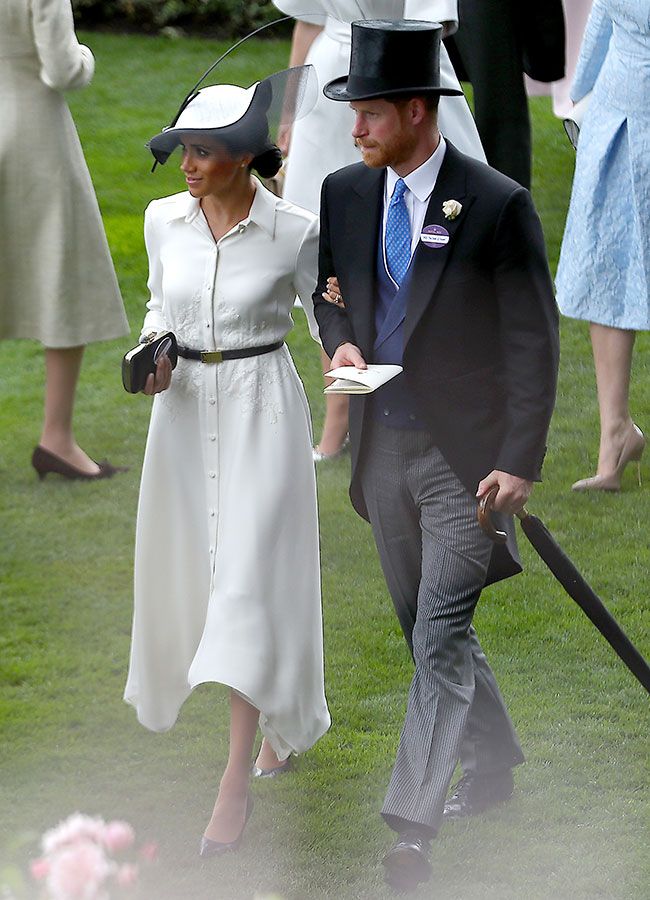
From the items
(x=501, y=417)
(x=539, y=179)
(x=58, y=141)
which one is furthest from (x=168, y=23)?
(x=501, y=417)

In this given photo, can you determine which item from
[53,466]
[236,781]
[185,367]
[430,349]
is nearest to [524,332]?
[430,349]

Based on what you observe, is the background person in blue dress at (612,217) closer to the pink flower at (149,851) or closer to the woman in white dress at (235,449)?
the woman in white dress at (235,449)

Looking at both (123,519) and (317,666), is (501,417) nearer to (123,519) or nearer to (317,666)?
(317,666)

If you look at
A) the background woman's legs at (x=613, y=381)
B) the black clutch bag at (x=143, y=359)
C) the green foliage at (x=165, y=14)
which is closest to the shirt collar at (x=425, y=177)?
the black clutch bag at (x=143, y=359)

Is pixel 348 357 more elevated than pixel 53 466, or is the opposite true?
pixel 348 357

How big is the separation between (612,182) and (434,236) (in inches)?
79.8

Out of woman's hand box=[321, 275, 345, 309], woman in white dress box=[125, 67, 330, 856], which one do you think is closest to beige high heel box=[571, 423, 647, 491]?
woman in white dress box=[125, 67, 330, 856]

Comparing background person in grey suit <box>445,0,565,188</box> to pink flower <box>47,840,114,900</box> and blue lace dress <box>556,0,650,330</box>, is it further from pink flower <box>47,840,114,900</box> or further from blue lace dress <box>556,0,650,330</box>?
pink flower <box>47,840,114,900</box>

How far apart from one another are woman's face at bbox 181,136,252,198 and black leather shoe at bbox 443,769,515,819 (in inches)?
50.3

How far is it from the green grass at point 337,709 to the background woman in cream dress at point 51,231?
0.09 metres

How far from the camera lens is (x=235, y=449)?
3412 mm

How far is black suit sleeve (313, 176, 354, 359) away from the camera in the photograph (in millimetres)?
3223

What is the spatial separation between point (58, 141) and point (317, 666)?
2387 millimetres

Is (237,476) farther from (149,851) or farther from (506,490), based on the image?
(149,851)
